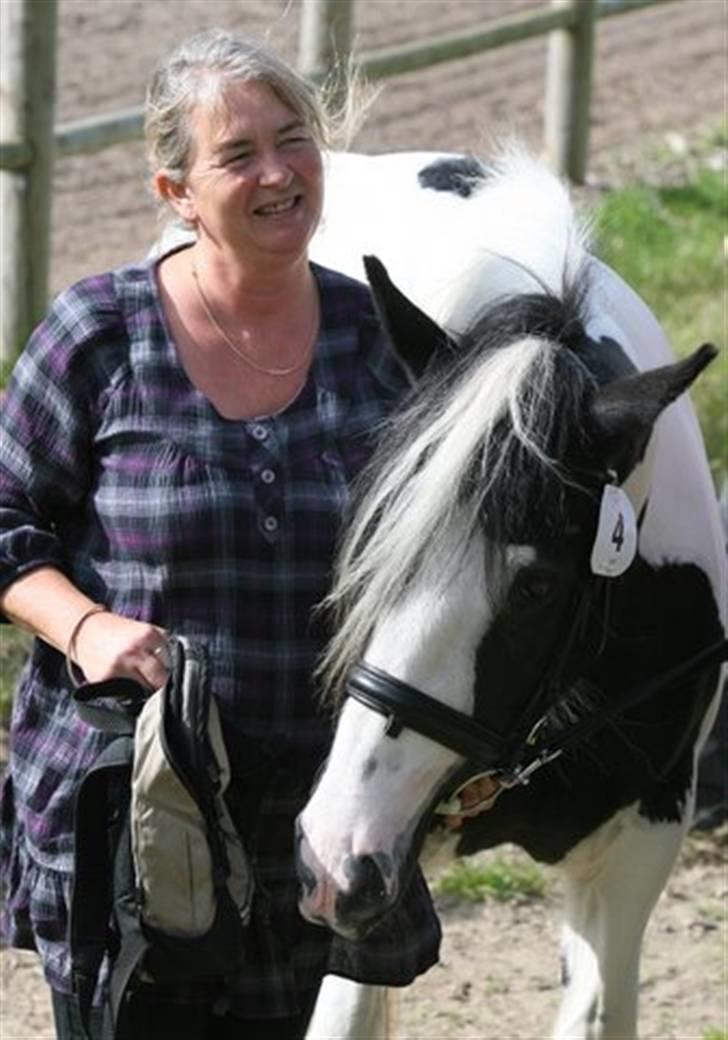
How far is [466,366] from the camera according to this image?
3176 millimetres

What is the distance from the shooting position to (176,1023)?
324cm

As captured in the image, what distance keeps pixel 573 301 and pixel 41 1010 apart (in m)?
1.89

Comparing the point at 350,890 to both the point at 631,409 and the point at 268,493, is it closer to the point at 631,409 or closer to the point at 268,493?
the point at 268,493

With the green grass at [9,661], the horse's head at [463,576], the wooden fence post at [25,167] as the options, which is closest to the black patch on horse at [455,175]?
the wooden fence post at [25,167]

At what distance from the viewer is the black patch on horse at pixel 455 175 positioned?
4.81 m

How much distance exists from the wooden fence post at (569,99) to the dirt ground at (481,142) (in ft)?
0.51

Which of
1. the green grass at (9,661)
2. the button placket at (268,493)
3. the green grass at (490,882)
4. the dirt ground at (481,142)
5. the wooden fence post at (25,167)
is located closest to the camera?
the button placket at (268,493)

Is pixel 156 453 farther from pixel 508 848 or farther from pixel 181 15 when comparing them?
pixel 181 15

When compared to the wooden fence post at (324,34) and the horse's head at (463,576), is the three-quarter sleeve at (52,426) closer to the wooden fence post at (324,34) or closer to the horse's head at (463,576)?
the horse's head at (463,576)

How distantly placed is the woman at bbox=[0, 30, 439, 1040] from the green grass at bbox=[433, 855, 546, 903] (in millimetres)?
→ 1861

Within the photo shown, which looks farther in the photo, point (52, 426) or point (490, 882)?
point (490, 882)

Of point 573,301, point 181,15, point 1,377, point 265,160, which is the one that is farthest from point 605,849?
point 181,15

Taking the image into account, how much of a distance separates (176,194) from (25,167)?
8.47 ft

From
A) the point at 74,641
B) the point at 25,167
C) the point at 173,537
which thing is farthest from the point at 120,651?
the point at 25,167
